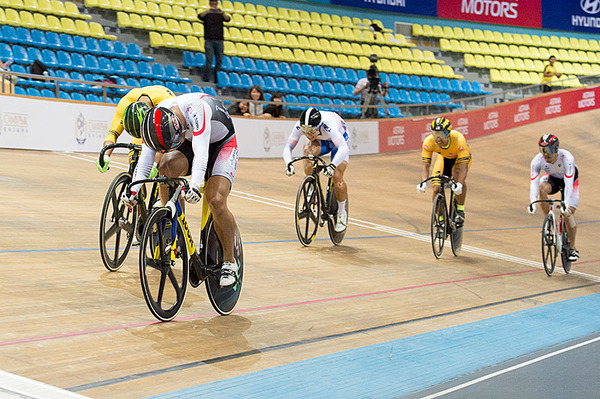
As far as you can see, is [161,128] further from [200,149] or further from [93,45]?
[93,45]

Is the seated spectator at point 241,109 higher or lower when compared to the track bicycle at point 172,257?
higher

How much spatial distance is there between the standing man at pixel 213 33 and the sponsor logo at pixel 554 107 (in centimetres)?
990

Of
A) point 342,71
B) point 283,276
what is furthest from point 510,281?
point 342,71

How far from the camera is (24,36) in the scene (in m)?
13.9

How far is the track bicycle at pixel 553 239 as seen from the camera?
7984 millimetres

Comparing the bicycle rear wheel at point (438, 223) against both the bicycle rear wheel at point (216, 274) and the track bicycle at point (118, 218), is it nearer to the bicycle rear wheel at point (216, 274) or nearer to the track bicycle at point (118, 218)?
the track bicycle at point (118, 218)

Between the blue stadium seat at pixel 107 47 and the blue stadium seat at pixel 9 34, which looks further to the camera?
the blue stadium seat at pixel 107 47

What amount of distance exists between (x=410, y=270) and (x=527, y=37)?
21.4 m

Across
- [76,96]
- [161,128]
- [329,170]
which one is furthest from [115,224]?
[76,96]

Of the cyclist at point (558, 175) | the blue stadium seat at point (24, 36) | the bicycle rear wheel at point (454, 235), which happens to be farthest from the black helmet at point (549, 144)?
the blue stadium seat at point (24, 36)

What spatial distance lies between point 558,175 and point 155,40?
10770 mm

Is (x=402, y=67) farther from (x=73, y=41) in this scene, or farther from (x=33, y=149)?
(x=33, y=149)

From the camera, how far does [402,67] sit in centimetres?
2184

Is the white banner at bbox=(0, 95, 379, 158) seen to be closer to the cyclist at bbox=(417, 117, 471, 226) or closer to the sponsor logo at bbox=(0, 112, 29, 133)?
the sponsor logo at bbox=(0, 112, 29, 133)
